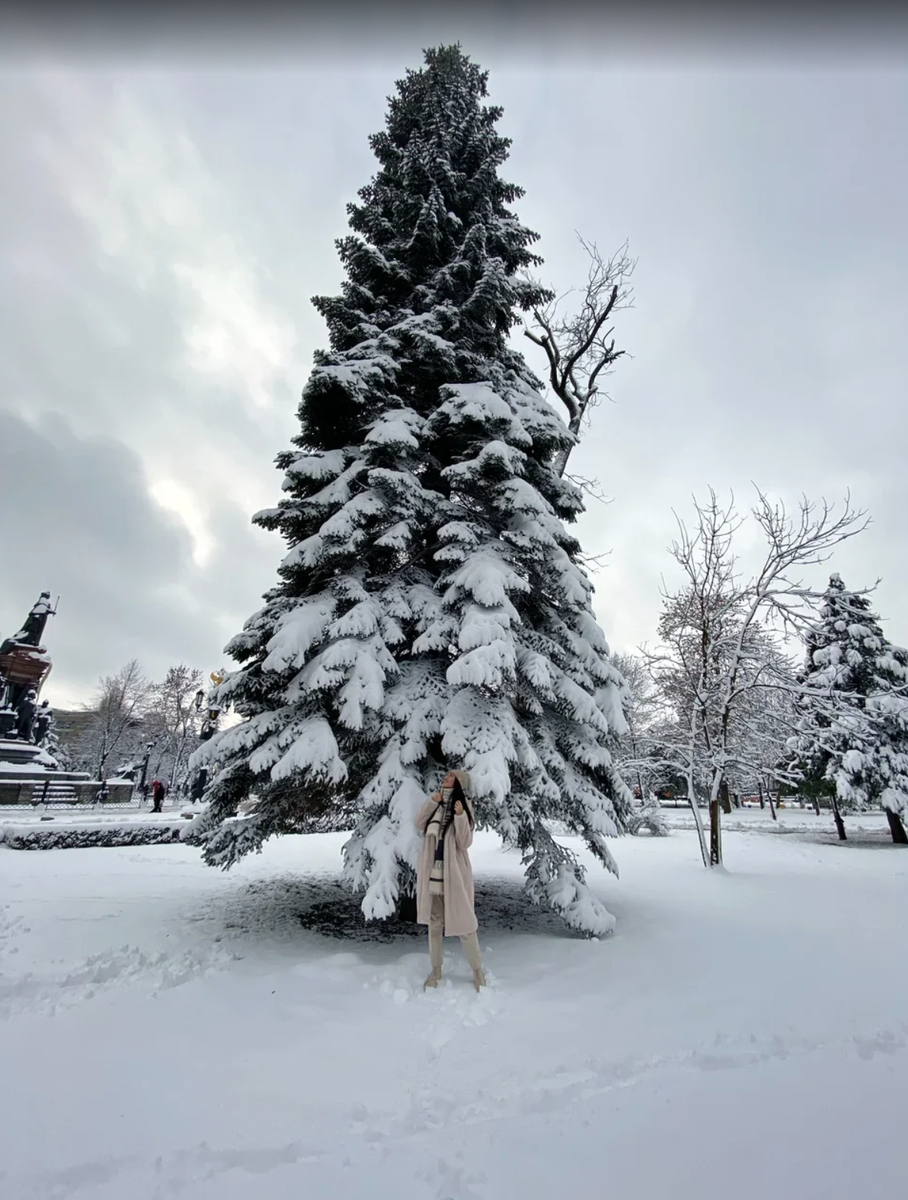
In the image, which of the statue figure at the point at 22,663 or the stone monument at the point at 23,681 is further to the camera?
the statue figure at the point at 22,663

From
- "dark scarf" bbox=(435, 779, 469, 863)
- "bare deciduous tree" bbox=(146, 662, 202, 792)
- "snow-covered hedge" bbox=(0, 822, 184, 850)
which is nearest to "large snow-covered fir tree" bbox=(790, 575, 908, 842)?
"dark scarf" bbox=(435, 779, 469, 863)

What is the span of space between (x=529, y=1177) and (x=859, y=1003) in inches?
128

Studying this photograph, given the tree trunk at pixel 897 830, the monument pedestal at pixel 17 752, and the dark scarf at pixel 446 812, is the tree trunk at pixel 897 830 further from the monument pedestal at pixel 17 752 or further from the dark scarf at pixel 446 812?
Result: the monument pedestal at pixel 17 752

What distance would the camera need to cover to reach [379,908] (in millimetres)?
4496

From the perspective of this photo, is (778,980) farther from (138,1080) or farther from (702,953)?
(138,1080)

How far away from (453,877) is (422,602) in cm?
286

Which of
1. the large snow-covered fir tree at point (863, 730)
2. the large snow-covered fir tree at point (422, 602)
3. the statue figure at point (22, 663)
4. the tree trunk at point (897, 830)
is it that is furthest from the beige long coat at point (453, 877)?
the statue figure at point (22, 663)

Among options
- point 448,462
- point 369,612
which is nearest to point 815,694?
point 448,462

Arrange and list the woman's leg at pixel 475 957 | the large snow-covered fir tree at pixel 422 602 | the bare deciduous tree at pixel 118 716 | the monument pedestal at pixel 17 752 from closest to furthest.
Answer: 1. the woman's leg at pixel 475 957
2. the large snow-covered fir tree at pixel 422 602
3. the monument pedestal at pixel 17 752
4. the bare deciduous tree at pixel 118 716

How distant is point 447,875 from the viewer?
176 inches

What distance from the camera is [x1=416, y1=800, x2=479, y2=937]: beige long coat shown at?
4.35 meters

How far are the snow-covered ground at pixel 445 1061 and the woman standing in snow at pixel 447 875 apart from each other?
303 millimetres

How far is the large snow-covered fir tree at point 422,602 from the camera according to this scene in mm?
5301

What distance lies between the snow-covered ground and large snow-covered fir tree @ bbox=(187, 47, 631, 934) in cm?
85
